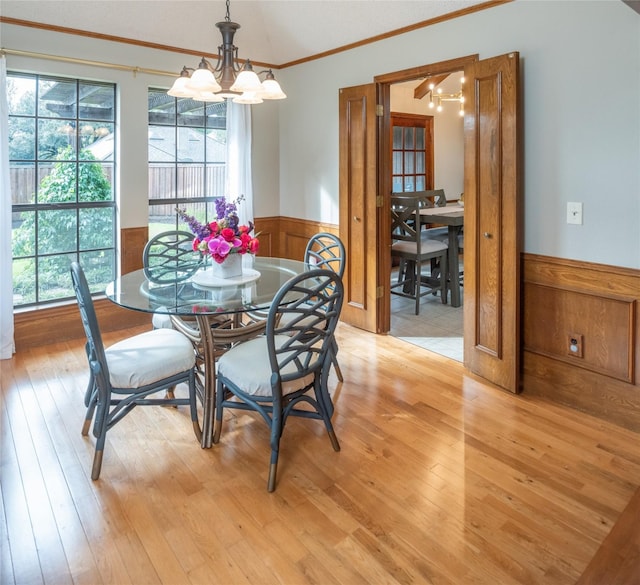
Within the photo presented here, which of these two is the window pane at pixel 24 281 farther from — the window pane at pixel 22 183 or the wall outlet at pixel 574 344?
the wall outlet at pixel 574 344

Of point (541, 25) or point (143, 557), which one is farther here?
point (541, 25)

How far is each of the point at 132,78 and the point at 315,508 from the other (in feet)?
12.4

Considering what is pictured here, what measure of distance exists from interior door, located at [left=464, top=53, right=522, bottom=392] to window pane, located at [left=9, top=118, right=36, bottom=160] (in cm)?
323

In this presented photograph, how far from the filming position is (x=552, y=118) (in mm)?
2904

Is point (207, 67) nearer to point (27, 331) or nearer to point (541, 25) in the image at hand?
point (541, 25)

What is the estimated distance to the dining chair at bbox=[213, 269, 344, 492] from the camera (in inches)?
85.7

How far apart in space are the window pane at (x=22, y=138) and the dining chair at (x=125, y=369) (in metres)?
2.20

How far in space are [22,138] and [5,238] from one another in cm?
82

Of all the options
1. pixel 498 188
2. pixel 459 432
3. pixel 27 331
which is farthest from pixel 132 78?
pixel 459 432

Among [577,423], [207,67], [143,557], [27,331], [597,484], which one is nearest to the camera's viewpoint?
[143,557]

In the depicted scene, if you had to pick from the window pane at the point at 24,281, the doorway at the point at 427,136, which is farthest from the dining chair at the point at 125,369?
the doorway at the point at 427,136

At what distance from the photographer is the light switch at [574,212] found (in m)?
2.84

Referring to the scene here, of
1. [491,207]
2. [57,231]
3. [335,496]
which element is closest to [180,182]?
[57,231]

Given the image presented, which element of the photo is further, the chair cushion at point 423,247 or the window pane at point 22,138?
the chair cushion at point 423,247
